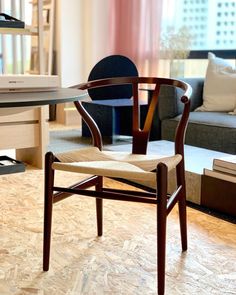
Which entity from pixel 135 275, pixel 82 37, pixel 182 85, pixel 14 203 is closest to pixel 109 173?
pixel 135 275

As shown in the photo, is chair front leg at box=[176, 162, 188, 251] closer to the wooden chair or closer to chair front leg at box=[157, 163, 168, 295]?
the wooden chair

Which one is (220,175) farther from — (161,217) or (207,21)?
(207,21)

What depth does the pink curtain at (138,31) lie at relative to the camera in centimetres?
492

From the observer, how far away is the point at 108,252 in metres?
1.84

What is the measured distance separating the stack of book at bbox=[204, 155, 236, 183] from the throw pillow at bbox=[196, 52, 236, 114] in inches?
48.5

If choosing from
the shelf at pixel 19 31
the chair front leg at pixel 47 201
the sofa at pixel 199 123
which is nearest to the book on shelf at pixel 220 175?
the sofa at pixel 199 123

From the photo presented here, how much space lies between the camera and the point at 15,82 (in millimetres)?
1434

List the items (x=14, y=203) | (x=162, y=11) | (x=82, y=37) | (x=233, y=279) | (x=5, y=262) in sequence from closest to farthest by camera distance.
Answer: (x=233, y=279)
(x=5, y=262)
(x=14, y=203)
(x=162, y=11)
(x=82, y=37)

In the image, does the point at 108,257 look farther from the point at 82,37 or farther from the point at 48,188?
the point at 82,37

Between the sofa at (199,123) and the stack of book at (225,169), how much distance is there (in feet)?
2.39

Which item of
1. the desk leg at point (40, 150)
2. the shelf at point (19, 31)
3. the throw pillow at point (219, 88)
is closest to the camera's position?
the shelf at point (19, 31)

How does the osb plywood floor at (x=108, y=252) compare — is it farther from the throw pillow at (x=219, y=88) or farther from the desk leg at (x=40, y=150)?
the throw pillow at (x=219, y=88)

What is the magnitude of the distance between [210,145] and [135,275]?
161 cm

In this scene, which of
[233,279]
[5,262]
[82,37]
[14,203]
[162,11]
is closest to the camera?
[233,279]
